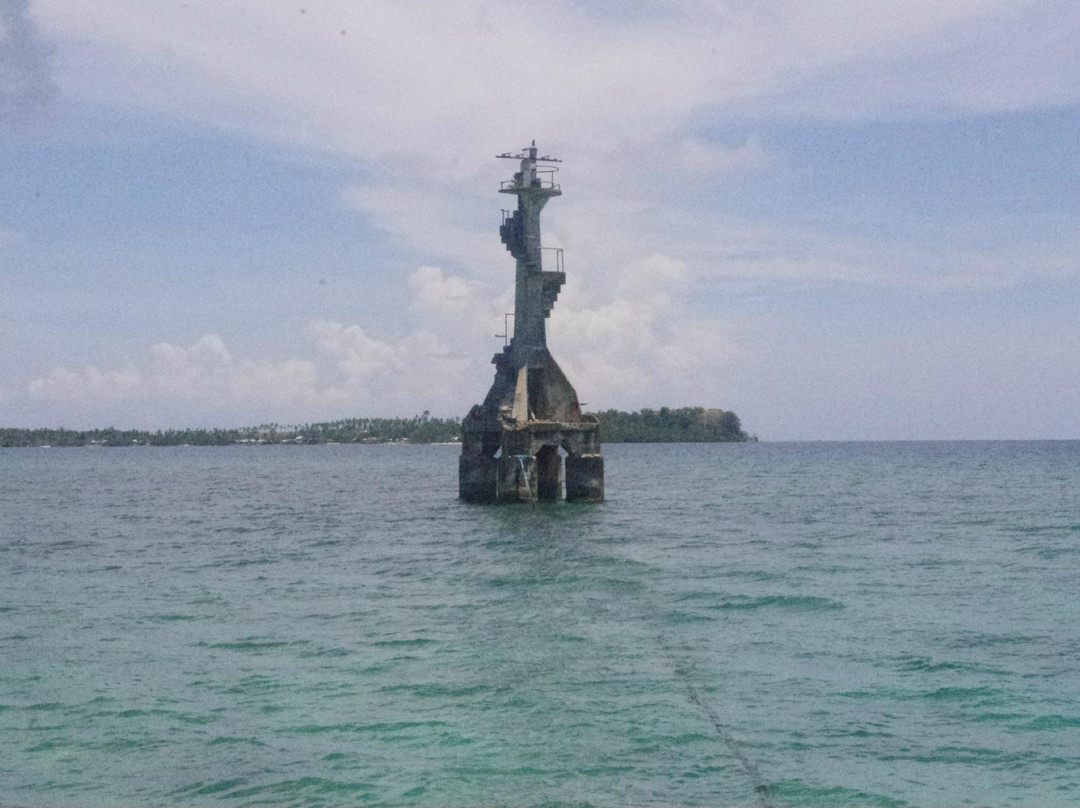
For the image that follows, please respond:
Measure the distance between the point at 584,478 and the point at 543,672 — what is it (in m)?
29.2

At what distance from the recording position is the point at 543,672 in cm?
1552

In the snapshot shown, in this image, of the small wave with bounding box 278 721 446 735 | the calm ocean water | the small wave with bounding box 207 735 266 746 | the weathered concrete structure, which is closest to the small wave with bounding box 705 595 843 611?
the calm ocean water

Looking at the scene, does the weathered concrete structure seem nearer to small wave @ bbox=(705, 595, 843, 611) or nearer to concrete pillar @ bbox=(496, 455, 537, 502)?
concrete pillar @ bbox=(496, 455, 537, 502)

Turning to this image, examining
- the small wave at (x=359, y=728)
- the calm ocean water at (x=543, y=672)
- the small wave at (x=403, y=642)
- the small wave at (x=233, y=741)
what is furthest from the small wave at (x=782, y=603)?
the small wave at (x=233, y=741)

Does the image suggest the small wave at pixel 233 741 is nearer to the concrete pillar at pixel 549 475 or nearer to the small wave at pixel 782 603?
the small wave at pixel 782 603

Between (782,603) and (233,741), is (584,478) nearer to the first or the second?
(782,603)

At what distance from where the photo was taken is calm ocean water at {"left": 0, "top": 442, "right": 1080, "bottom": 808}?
1117cm

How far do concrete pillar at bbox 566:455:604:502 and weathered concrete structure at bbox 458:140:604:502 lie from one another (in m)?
0.04

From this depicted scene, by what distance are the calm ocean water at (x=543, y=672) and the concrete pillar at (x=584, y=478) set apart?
877cm

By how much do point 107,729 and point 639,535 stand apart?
2504 cm

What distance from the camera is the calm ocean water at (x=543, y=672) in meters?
11.2

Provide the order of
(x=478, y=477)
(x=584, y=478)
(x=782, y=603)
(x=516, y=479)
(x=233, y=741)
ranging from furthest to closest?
(x=478, y=477), (x=584, y=478), (x=516, y=479), (x=782, y=603), (x=233, y=741)

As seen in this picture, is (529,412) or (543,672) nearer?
(543,672)

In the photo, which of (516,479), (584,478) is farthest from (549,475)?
(516,479)
